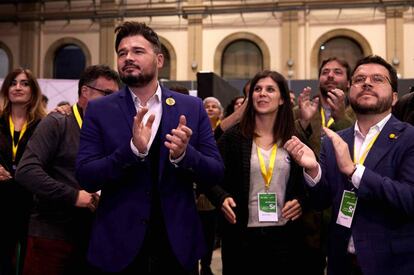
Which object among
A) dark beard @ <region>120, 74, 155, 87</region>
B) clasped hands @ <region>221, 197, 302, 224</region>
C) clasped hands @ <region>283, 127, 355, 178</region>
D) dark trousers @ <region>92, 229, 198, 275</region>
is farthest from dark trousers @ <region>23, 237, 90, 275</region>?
clasped hands @ <region>283, 127, 355, 178</region>

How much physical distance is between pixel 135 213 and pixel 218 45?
43.2 ft

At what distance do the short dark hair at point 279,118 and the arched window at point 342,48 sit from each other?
12.0 m

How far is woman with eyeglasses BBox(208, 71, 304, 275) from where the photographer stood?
2441 millimetres

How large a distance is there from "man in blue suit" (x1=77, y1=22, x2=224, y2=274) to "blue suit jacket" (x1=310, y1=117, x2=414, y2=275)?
0.66 metres

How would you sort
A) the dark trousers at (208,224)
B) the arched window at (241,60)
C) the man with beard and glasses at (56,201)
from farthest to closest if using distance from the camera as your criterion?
1. the arched window at (241,60)
2. the dark trousers at (208,224)
3. the man with beard and glasses at (56,201)

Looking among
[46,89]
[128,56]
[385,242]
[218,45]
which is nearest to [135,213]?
[128,56]

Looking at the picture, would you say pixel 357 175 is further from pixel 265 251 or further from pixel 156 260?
pixel 156 260

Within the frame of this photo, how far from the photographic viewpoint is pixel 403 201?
1.90m

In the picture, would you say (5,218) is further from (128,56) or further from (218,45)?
(218,45)

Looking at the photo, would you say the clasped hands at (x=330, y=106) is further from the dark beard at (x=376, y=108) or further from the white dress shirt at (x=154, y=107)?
the white dress shirt at (x=154, y=107)

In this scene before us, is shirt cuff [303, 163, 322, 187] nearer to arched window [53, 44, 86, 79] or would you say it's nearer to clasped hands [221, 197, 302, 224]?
clasped hands [221, 197, 302, 224]

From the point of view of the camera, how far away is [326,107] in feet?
10.7

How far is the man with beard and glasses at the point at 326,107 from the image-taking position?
2930 millimetres

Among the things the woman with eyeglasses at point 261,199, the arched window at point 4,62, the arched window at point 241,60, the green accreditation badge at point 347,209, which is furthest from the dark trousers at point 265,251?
the arched window at point 4,62
